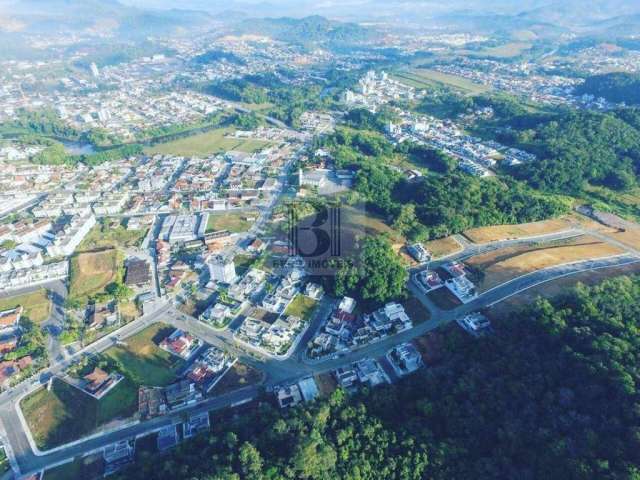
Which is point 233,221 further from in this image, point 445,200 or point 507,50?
point 507,50

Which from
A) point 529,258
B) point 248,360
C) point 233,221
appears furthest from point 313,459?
point 233,221

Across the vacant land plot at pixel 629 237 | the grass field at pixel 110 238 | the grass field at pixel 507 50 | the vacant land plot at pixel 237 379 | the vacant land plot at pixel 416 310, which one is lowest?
the vacant land plot at pixel 237 379

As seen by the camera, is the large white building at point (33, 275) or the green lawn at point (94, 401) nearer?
the green lawn at point (94, 401)

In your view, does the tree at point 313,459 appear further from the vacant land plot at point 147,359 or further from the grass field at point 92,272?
the grass field at point 92,272

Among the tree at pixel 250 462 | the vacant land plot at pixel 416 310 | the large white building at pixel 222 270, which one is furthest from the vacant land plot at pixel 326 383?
the large white building at pixel 222 270

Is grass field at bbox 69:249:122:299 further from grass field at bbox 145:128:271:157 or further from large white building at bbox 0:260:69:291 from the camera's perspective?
grass field at bbox 145:128:271:157
